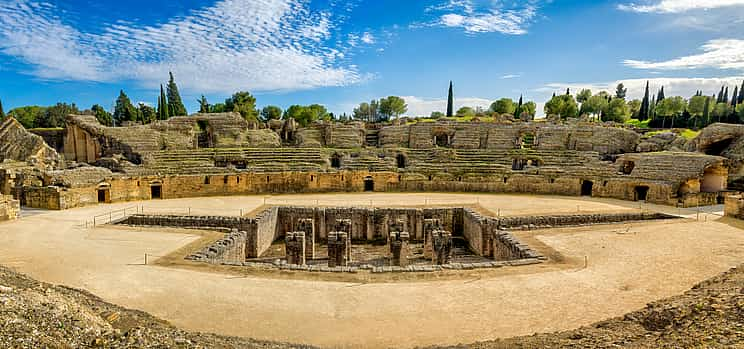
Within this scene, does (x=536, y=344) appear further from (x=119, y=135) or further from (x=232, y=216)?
(x=119, y=135)

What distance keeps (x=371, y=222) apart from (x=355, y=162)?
856 cm

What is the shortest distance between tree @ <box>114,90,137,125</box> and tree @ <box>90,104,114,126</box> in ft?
3.98

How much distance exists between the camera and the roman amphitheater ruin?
24.5ft

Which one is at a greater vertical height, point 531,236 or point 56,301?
point 56,301

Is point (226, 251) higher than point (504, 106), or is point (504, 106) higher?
point (504, 106)

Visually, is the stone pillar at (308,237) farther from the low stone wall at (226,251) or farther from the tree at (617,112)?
the tree at (617,112)

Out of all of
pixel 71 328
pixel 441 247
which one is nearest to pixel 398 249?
pixel 441 247

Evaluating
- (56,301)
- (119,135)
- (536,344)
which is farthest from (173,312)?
(119,135)

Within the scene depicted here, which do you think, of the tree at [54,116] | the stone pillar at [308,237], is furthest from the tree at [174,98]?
the stone pillar at [308,237]

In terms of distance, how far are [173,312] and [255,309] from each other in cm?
146

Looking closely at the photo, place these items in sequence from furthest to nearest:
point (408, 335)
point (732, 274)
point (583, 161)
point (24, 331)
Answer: point (583, 161) < point (732, 274) < point (408, 335) < point (24, 331)

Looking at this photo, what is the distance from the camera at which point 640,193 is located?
20984 mm

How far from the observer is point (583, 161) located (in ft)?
80.0

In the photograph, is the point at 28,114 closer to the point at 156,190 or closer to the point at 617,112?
the point at 156,190
